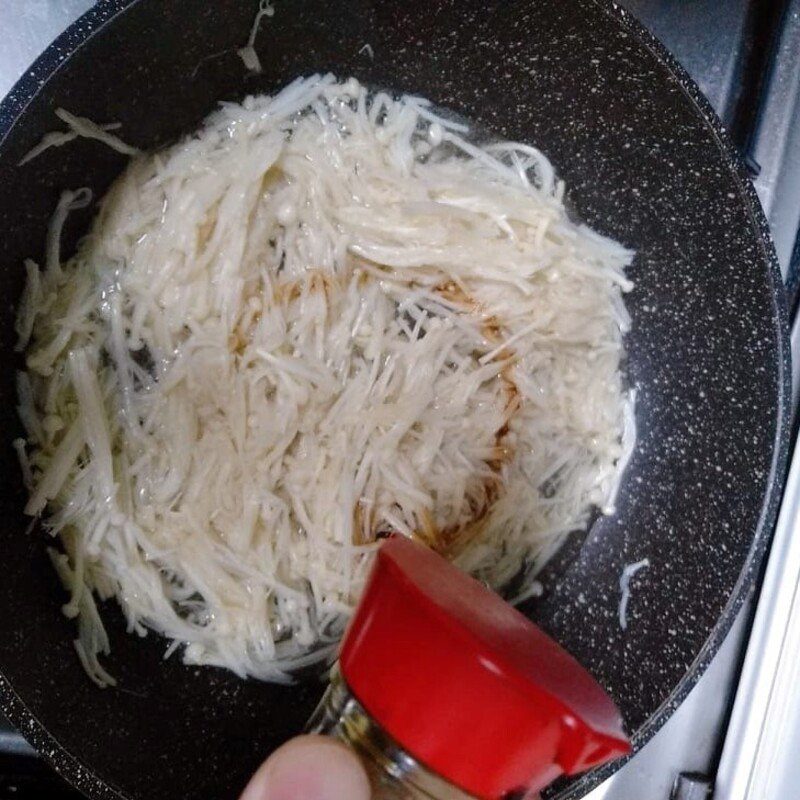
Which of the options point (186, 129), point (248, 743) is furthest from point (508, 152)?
point (248, 743)

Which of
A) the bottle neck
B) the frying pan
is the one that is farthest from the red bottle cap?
the frying pan

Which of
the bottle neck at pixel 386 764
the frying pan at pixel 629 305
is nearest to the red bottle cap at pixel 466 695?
the bottle neck at pixel 386 764

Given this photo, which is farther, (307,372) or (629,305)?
(629,305)

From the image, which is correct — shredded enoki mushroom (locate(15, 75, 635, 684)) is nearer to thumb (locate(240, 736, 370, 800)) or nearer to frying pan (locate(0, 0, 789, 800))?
frying pan (locate(0, 0, 789, 800))

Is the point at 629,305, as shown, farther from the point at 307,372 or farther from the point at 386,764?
the point at 386,764

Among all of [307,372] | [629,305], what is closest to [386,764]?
[307,372]

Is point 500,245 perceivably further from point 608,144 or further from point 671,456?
point 671,456
